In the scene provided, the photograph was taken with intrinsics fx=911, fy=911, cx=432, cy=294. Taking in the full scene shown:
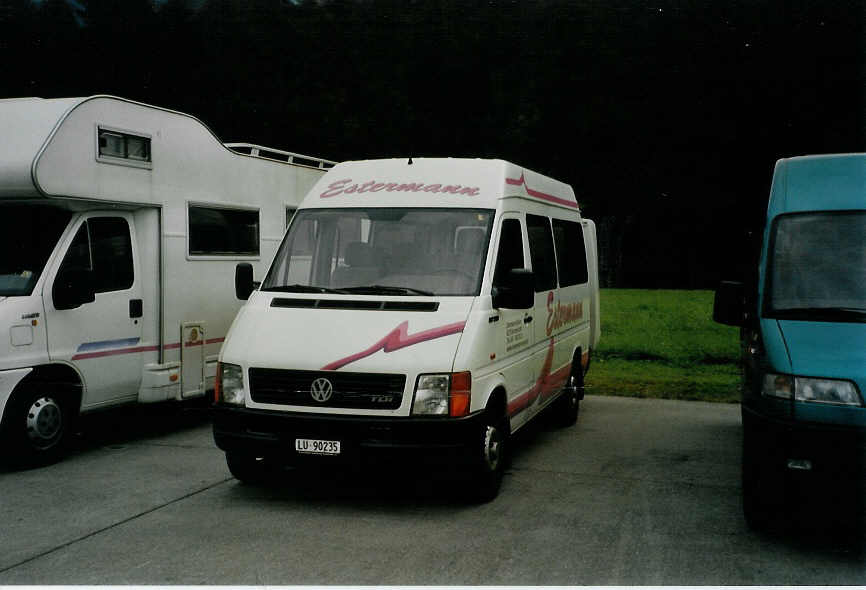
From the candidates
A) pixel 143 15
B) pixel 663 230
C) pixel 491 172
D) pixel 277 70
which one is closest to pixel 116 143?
pixel 491 172

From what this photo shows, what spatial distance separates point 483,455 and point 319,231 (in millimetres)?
2366

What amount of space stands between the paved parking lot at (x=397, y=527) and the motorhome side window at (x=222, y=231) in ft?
7.18

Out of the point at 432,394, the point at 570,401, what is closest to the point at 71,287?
the point at 432,394

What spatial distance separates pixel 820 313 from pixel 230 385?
408 centimetres

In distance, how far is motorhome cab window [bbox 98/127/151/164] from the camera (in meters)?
8.35

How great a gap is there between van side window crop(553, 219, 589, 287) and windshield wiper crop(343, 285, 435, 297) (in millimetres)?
2642

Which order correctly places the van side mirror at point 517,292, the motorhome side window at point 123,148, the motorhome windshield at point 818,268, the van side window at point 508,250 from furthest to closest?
the motorhome side window at point 123,148 → the van side window at point 508,250 → the van side mirror at point 517,292 → the motorhome windshield at point 818,268

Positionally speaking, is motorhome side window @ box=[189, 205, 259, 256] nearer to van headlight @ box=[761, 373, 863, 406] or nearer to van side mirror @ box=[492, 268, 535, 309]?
van side mirror @ box=[492, 268, 535, 309]

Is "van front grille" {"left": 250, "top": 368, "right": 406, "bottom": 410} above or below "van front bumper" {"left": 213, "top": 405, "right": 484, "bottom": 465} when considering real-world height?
above

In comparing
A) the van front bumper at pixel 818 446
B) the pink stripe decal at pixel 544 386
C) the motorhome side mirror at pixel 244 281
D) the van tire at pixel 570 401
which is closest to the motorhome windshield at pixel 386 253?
the motorhome side mirror at pixel 244 281

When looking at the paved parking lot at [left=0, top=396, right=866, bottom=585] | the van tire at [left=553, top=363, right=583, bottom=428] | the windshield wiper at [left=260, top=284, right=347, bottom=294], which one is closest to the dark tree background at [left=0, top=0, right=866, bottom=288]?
the van tire at [left=553, top=363, right=583, bottom=428]

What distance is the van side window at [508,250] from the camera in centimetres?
730

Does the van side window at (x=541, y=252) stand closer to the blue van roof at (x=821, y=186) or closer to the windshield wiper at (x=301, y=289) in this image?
the windshield wiper at (x=301, y=289)

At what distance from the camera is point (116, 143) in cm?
852
